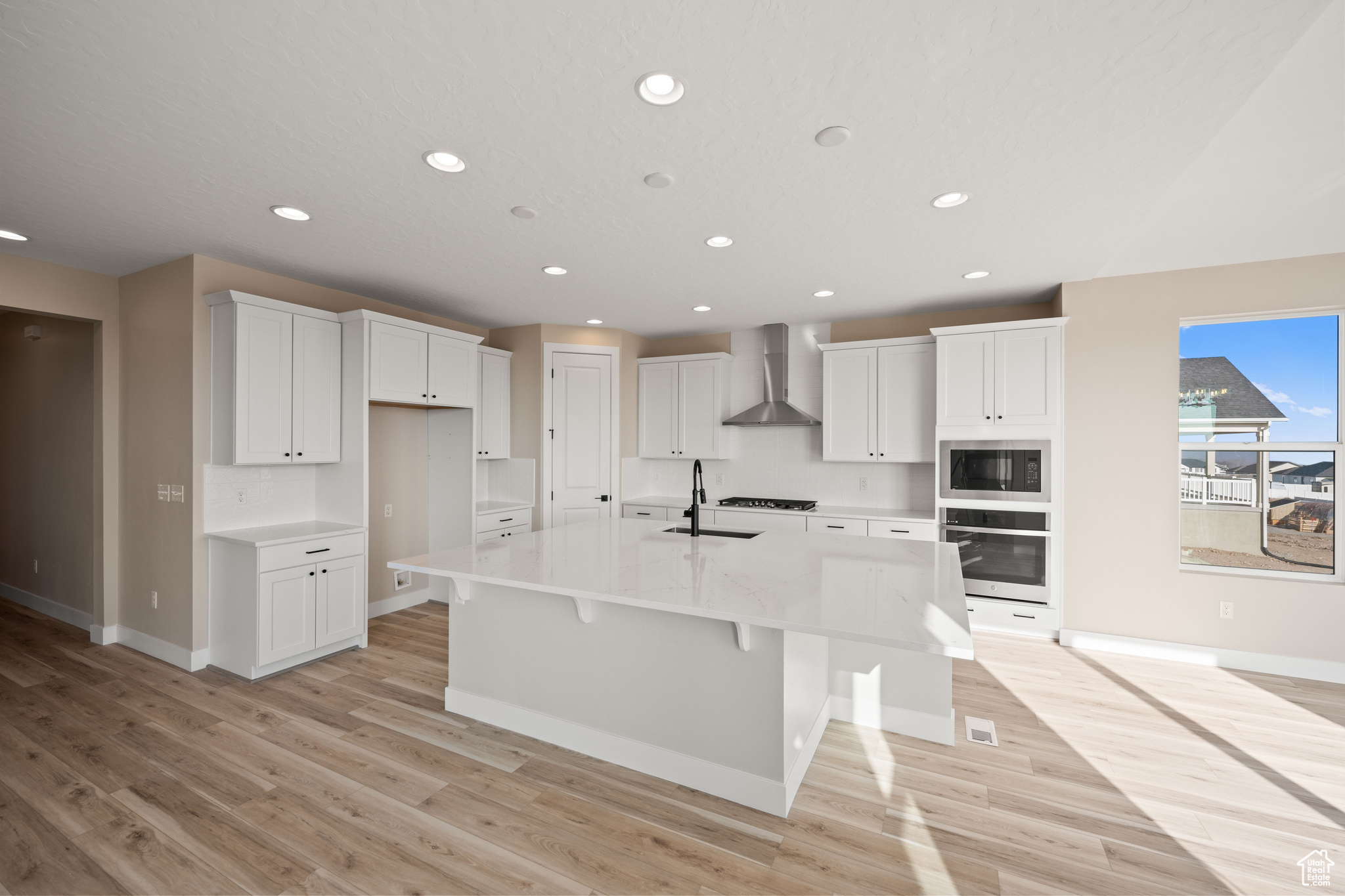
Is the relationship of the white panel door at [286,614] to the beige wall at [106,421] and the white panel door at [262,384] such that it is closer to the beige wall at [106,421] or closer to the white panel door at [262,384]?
the white panel door at [262,384]

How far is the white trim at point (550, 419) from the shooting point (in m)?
5.20

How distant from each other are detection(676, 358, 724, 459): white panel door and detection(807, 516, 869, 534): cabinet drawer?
4.08ft

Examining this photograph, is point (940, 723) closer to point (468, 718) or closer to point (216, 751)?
point (468, 718)

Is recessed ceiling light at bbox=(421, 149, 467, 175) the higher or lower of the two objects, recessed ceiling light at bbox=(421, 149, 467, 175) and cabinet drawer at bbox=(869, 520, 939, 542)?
the higher

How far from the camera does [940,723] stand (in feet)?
8.69

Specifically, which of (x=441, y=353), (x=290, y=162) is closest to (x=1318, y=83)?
(x=290, y=162)

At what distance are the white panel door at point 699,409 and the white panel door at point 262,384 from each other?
3322 millimetres

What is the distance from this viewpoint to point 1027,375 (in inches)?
161

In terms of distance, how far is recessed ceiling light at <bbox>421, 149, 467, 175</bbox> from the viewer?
87.4 inches

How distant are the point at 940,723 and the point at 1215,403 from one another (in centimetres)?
313

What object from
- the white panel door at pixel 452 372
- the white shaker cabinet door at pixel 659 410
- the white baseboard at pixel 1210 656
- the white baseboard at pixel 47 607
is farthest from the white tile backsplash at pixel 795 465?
the white baseboard at pixel 47 607

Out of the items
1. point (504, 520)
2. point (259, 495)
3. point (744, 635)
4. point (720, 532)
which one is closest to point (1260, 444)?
point (720, 532)

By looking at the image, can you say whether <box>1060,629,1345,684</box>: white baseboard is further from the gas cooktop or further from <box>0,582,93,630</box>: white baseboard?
<box>0,582,93,630</box>: white baseboard

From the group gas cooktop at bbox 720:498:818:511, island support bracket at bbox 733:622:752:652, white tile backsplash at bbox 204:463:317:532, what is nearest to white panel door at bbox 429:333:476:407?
white tile backsplash at bbox 204:463:317:532
